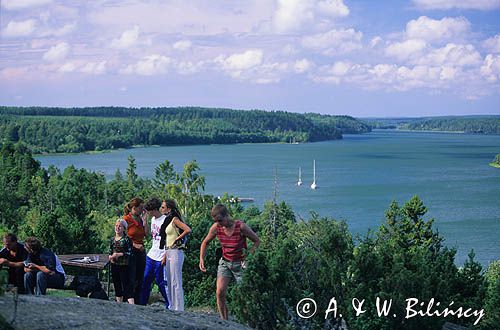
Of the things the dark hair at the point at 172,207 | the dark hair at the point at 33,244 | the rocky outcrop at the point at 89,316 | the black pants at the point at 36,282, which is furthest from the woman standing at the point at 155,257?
the rocky outcrop at the point at 89,316

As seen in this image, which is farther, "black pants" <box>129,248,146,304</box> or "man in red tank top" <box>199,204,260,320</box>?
"black pants" <box>129,248,146,304</box>

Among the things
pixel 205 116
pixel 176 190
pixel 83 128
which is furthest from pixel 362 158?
pixel 205 116

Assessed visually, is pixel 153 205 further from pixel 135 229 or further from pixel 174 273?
pixel 174 273

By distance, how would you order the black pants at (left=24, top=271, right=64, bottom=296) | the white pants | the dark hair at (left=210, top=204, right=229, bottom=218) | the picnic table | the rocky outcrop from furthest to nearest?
the picnic table → the white pants → the black pants at (left=24, top=271, right=64, bottom=296) → the dark hair at (left=210, top=204, right=229, bottom=218) → the rocky outcrop

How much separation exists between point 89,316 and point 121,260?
2294 millimetres

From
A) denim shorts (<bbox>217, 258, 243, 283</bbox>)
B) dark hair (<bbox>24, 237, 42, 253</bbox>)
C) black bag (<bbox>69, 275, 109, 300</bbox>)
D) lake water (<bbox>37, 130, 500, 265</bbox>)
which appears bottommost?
lake water (<bbox>37, 130, 500, 265</bbox>)

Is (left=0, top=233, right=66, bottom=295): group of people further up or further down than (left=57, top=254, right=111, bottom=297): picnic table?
further up

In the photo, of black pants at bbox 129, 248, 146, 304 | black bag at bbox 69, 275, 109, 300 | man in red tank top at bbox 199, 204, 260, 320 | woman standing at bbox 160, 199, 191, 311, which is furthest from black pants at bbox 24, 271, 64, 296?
man in red tank top at bbox 199, 204, 260, 320

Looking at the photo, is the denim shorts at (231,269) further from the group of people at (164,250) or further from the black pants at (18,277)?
the black pants at (18,277)

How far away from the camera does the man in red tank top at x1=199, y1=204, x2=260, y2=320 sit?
21.6 feet

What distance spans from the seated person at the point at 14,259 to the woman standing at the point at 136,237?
43.0 inches

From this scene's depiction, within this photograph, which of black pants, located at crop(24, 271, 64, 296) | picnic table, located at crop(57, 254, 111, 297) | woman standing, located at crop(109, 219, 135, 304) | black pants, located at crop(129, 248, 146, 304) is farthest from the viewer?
picnic table, located at crop(57, 254, 111, 297)

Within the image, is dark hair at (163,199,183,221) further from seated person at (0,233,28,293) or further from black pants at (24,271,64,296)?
seated person at (0,233,28,293)

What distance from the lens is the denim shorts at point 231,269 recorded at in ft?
22.1
